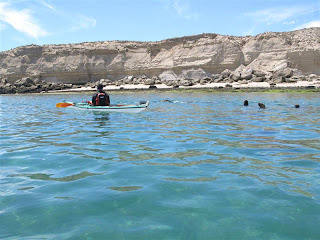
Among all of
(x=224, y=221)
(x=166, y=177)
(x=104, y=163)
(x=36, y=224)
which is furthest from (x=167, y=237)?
(x=104, y=163)

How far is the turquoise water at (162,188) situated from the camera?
9.41ft

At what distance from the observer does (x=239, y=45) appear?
4650cm

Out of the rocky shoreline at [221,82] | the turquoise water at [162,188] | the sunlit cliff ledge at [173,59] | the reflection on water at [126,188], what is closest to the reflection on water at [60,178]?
the turquoise water at [162,188]

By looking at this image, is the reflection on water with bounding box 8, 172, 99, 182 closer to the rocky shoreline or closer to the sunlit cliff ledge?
the rocky shoreline

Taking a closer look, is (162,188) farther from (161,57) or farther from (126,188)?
(161,57)

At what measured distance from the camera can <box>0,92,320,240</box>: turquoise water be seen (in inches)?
113

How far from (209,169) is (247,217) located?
1.59 m

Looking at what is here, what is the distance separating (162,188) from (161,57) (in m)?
47.9

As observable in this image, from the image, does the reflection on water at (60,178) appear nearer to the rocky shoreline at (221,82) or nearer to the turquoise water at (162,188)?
the turquoise water at (162,188)

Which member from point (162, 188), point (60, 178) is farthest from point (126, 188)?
point (60, 178)

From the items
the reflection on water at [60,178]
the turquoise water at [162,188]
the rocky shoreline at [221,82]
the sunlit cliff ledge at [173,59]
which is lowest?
the turquoise water at [162,188]

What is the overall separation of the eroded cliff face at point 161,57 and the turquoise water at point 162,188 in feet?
120

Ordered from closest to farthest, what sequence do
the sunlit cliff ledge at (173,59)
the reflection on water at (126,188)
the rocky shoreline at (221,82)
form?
the reflection on water at (126,188) → the rocky shoreline at (221,82) → the sunlit cliff ledge at (173,59)

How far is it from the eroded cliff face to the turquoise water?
36.6m
